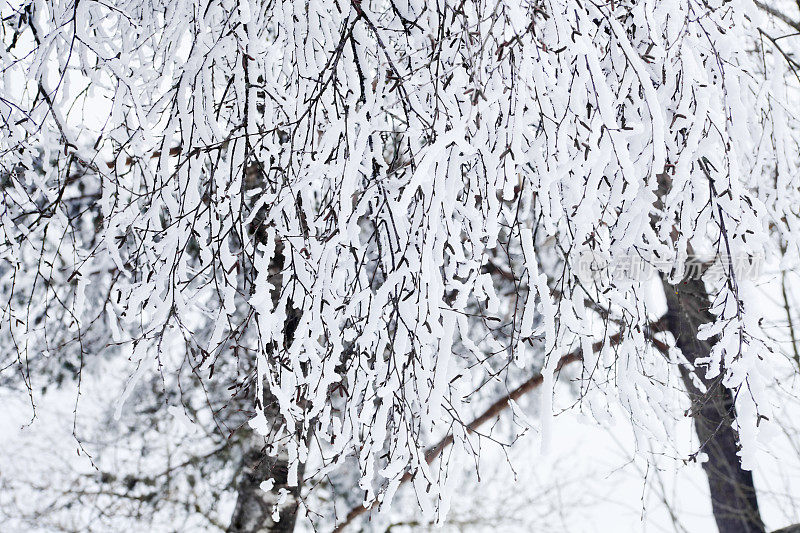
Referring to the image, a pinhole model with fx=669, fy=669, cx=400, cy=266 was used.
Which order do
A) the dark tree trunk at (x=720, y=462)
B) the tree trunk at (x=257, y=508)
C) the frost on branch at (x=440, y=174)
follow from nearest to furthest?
the frost on branch at (x=440, y=174) < the tree trunk at (x=257, y=508) < the dark tree trunk at (x=720, y=462)

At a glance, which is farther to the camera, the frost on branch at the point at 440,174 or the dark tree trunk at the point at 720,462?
the dark tree trunk at the point at 720,462

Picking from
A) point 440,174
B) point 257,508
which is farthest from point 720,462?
point 440,174

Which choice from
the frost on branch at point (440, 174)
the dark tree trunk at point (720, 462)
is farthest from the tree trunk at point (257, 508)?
the dark tree trunk at point (720, 462)

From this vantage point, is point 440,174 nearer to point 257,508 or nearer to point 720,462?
point 257,508

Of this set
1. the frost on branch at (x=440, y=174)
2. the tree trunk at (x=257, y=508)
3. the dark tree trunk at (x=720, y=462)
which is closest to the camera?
the frost on branch at (x=440, y=174)

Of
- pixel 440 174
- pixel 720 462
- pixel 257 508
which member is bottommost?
pixel 440 174

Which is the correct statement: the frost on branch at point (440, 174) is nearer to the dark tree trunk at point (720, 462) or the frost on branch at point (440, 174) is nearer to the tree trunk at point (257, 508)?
the tree trunk at point (257, 508)

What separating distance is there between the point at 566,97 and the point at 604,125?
0.40ft

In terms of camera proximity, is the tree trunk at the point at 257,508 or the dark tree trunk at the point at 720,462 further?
the dark tree trunk at the point at 720,462

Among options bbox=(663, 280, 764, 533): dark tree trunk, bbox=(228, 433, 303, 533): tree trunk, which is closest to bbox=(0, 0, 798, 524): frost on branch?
bbox=(228, 433, 303, 533): tree trunk

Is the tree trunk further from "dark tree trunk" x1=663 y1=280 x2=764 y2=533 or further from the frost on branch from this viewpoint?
"dark tree trunk" x1=663 y1=280 x2=764 y2=533

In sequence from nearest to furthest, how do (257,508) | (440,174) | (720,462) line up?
(440,174) < (257,508) < (720,462)

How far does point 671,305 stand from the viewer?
4.55 meters

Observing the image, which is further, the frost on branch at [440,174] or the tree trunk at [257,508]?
the tree trunk at [257,508]
